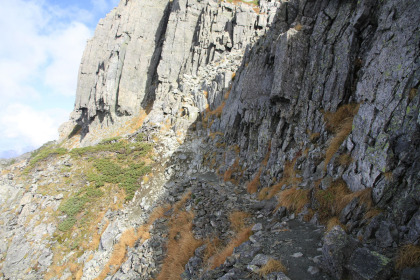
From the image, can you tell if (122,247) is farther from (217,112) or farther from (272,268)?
(217,112)

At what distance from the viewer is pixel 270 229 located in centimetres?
805

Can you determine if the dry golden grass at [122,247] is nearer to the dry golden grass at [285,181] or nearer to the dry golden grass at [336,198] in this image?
the dry golden grass at [285,181]

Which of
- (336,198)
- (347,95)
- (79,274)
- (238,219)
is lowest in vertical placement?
(79,274)

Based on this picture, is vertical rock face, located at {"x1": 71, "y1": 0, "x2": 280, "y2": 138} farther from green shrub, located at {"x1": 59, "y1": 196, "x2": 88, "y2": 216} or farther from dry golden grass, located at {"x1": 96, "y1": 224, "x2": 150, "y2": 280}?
dry golden grass, located at {"x1": 96, "y1": 224, "x2": 150, "y2": 280}

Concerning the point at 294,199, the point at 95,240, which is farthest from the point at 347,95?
the point at 95,240

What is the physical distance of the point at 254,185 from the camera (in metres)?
13.1

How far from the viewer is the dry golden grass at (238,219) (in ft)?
30.2

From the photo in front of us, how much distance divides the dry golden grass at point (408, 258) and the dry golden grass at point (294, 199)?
154 inches

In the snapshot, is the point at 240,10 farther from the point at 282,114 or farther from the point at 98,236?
the point at 98,236

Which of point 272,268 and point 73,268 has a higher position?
point 272,268

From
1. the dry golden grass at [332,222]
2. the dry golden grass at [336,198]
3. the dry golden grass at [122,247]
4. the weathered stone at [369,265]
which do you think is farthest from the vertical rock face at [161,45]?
the weathered stone at [369,265]

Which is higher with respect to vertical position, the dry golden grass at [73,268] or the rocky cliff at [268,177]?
the rocky cliff at [268,177]

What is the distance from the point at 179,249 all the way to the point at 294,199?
571cm

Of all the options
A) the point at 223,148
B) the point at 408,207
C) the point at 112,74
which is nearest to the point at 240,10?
the point at 112,74
